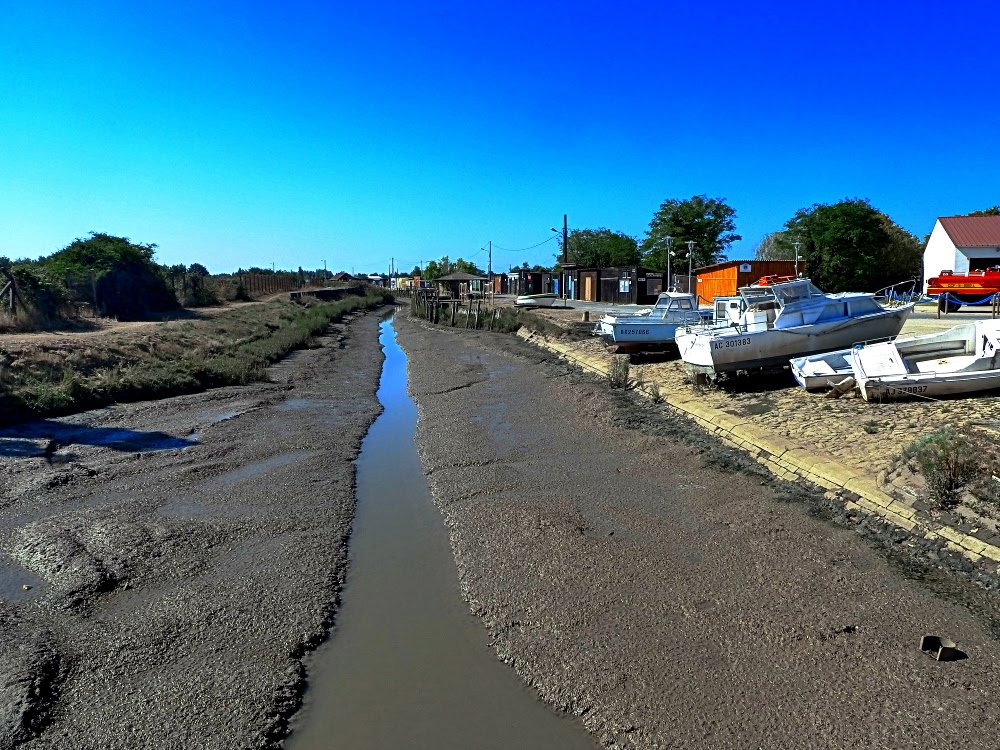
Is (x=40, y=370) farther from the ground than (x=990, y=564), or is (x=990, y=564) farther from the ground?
(x=40, y=370)

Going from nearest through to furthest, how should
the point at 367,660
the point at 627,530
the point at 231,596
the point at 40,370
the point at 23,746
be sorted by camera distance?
the point at 23,746 → the point at 367,660 → the point at 231,596 → the point at 627,530 → the point at 40,370

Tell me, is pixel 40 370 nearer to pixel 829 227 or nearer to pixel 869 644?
pixel 869 644

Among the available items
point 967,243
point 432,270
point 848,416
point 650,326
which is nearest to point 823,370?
point 848,416

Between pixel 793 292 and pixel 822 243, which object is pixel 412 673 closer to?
pixel 793 292

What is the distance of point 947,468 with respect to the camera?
7004 mm

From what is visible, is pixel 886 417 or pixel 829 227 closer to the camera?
pixel 886 417

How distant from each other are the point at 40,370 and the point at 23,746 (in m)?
13.3

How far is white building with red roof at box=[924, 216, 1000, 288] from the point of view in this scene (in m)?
34.7

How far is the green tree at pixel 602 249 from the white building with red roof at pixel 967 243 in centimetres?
3592

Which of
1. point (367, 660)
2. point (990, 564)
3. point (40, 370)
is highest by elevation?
point (40, 370)

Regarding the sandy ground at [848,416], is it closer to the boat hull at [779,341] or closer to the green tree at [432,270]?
the boat hull at [779,341]

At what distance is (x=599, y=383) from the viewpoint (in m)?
18.0

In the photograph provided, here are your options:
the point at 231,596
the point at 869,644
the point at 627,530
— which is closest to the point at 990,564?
the point at 869,644

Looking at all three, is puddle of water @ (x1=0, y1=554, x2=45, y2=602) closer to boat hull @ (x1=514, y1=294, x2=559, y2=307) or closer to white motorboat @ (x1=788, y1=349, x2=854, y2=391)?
white motorboat @ (x1=788, y1=349, x2=854, y2=391)
